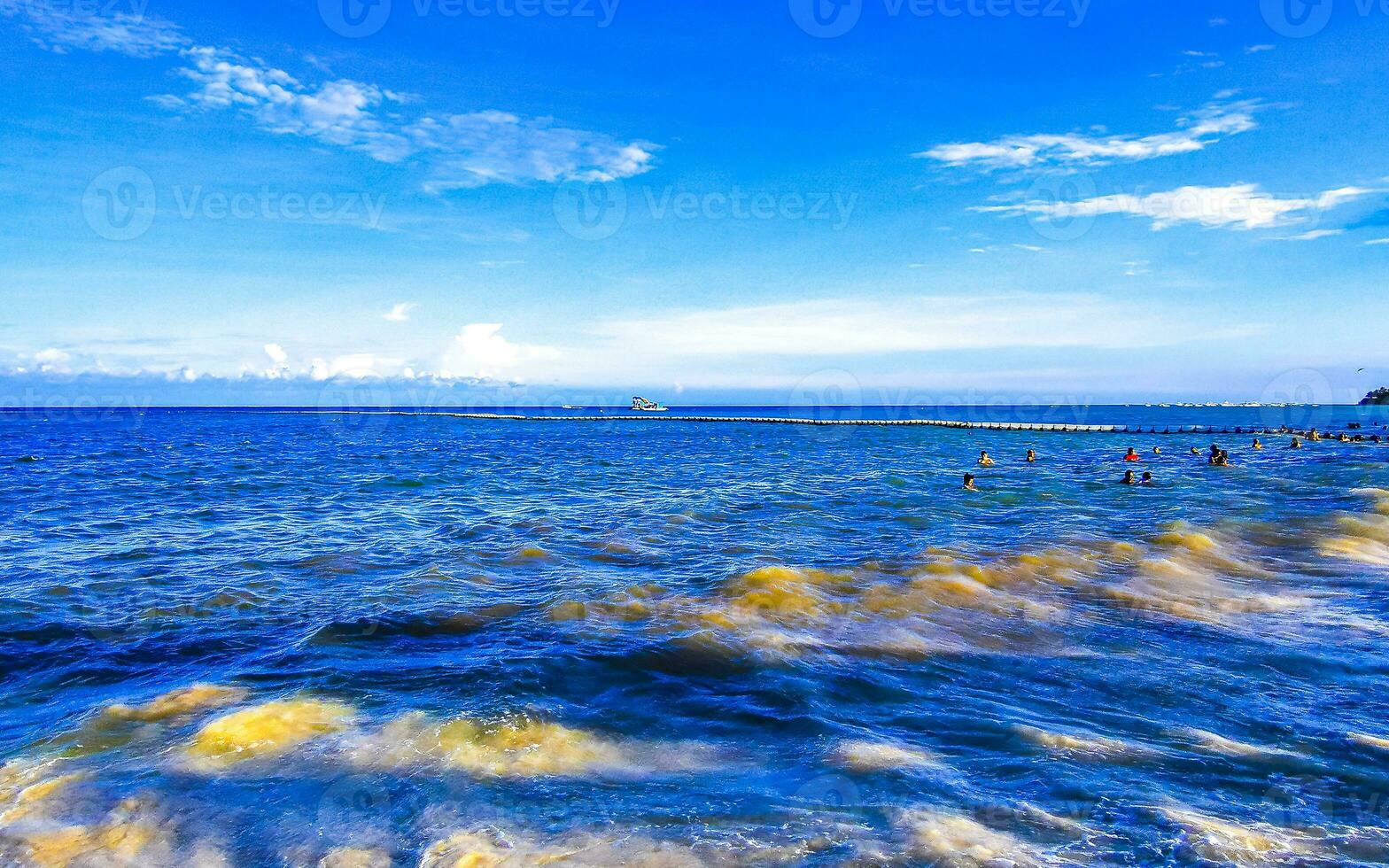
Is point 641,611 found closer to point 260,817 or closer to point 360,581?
point 360,581

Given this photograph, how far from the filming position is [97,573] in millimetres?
18359

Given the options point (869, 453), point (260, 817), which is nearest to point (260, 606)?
point (260, 817)

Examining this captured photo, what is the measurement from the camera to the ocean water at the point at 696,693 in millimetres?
7215

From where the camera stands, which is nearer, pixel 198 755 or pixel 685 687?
pixel 198 755

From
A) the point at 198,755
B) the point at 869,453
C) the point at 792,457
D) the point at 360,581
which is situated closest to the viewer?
the point at 198,755

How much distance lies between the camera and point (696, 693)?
1098cm

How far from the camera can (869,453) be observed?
66.3 metres

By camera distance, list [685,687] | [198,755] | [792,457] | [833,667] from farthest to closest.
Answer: [792,457], [833,667], [685,687], [198,755]

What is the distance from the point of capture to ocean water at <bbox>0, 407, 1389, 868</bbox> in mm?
7215

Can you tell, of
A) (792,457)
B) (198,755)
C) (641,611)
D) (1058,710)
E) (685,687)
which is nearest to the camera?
(198,755)

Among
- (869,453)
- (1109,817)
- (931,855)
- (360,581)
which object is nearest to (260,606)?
(360,581)

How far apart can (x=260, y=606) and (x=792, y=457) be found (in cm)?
4918

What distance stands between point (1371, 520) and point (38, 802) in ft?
107

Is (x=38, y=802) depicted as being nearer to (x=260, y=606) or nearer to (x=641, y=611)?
(x=260, y=606)
